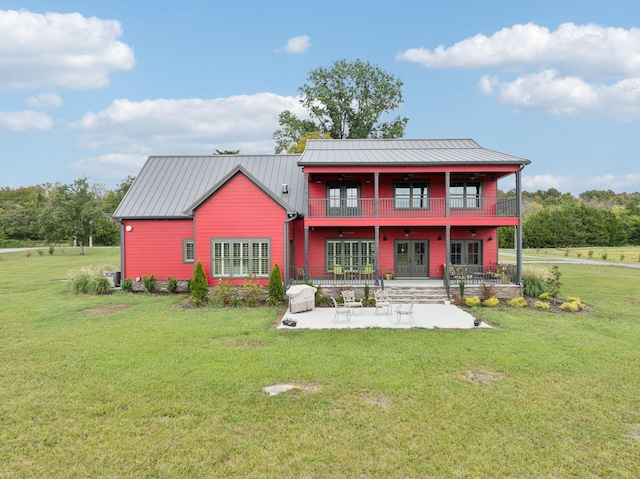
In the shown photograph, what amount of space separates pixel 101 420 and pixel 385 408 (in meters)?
4.33

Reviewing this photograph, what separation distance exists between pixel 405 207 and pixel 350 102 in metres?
24.2

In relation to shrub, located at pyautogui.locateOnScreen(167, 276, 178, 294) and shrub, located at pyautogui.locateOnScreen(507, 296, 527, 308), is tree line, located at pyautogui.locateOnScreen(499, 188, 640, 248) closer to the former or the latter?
shrub, located at pyautogui.locateOnScreen(507, 296, 527, 308)

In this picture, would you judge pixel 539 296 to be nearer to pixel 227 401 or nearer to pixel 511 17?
pixel 227 401

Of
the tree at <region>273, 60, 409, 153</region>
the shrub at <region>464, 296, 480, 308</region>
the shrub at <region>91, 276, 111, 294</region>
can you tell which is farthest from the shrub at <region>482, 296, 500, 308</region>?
the tree at <region>273, 60, 409, 153</region>

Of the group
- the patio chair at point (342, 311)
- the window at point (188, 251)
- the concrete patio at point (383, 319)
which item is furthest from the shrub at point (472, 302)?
the window at point (188, 251)

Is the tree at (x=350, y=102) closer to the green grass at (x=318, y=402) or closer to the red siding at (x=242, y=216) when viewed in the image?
the red siding at (x=242, y=216)

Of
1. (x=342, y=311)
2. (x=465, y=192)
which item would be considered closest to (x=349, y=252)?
(x=342, y=311)

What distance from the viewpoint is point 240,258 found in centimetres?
1694

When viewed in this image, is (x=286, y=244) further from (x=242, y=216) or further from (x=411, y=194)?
(x=411, y=194)

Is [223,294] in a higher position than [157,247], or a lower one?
lower

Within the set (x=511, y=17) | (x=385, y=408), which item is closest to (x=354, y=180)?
(x=385, y=408)

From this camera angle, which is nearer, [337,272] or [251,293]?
[251,293]

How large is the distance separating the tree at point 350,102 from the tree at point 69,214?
25.3 metres

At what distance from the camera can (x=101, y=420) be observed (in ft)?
18.6
